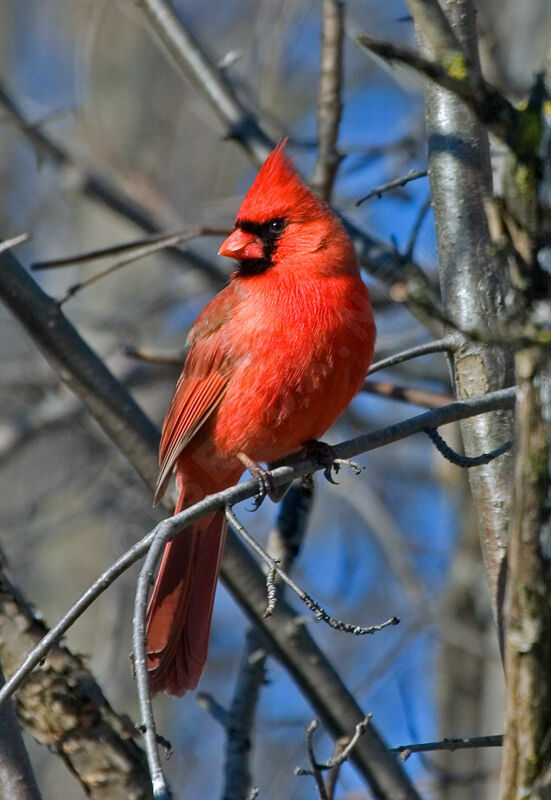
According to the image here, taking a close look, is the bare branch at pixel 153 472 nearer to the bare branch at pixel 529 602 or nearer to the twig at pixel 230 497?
the twig at pixel 230 497

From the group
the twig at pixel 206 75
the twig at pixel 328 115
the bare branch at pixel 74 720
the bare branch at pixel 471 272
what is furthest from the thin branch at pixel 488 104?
the twig at pixel 206 75

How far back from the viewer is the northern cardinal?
2.67 meters

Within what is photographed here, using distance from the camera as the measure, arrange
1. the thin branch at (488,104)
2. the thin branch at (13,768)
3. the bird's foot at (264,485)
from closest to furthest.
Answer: the thin branch at (488,104)
the thin branch at (13,768)
the bird's foot at (264,485)

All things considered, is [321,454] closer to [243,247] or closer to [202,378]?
[202,378]

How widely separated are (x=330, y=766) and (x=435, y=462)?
335 cm

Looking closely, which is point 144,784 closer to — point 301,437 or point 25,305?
point 301,437

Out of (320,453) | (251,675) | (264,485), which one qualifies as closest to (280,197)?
(320,453)

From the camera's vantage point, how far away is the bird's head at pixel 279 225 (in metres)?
3.02

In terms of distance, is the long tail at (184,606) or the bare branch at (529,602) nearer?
the bare branch at (529,602)

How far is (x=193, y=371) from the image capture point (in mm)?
3068

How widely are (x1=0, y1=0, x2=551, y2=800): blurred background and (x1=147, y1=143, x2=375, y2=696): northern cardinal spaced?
0.98 feet

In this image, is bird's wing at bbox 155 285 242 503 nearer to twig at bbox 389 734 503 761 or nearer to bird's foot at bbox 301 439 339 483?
bird's foot at bbox 301 439 339 483

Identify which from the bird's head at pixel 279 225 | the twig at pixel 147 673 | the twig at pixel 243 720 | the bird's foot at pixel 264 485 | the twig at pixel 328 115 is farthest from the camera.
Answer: the twig at pixel 328 115

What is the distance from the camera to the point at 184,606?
114 inches
